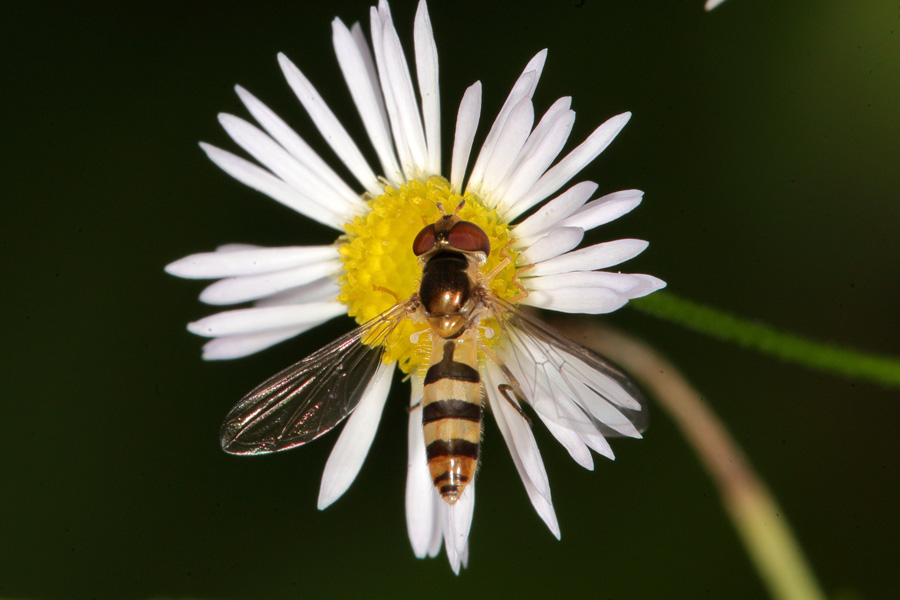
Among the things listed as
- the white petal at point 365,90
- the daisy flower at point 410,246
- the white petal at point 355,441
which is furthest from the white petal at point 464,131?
the white petal at point 355,441

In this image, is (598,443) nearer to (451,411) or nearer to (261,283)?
(451,411)

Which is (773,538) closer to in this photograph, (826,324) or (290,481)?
(826,324)

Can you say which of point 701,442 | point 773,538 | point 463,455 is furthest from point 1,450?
point 773,538

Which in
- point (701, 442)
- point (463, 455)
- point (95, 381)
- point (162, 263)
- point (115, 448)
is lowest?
point (463, 455)

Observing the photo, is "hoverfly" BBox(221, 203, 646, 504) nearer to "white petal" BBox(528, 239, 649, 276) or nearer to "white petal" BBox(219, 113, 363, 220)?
"white petal" BBox(528, 239, 649, 276)

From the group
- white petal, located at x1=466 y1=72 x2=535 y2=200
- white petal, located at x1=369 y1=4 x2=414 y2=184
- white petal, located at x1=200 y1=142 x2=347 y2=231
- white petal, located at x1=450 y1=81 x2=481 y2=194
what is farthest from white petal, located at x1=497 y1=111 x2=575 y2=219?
white petal, located at x1=200 y1=142 x2=347 y2=231

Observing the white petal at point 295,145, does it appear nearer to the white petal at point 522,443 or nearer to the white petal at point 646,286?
the white petal at point 522,443
